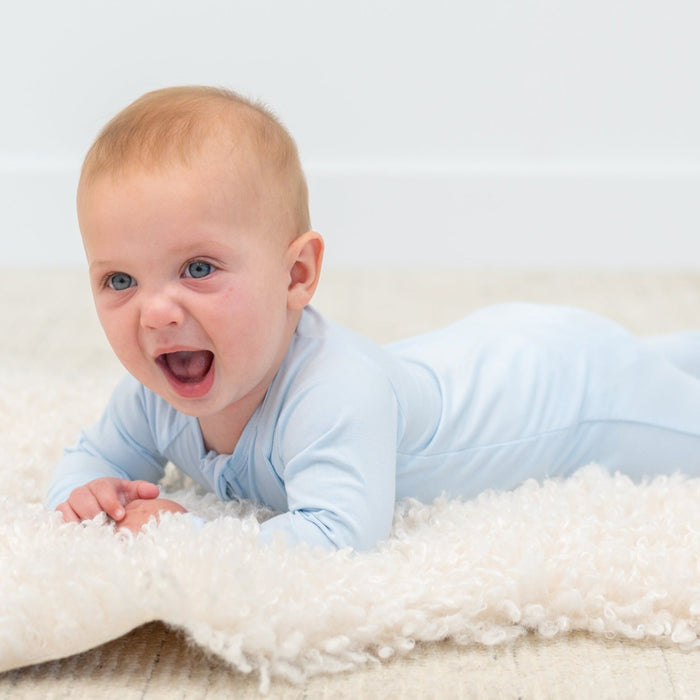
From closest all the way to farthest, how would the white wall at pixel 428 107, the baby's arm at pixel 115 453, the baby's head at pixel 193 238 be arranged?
the baby's head at pixel 193 238 → the baby's arm at pixel 115 453 → the white wall at pixel 428 107

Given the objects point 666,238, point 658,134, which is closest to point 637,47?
point 658,134

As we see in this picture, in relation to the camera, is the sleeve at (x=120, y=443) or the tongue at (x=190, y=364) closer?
the tongue at (x=190, y=364)

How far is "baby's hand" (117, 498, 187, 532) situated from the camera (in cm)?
94

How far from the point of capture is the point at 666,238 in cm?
254

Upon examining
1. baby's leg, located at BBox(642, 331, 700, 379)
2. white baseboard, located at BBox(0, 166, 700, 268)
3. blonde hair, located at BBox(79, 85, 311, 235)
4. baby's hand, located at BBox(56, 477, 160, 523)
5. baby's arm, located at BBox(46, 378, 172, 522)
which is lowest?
white baseboard, located at BBox(0, 166, 700, 268)

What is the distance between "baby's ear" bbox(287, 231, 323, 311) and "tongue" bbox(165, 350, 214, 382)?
96 mm

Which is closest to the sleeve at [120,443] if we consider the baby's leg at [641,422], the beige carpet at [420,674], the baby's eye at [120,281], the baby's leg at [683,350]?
the baby's eye at [120,281]

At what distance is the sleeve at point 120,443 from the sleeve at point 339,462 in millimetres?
207

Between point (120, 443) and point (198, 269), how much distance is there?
295 millimetres

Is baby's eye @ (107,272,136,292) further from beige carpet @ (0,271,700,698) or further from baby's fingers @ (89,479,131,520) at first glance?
beige carpet @ (0,271,700,698)

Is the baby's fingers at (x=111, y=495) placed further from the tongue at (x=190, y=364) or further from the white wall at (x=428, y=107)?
the white wall at (x=428, y=107)

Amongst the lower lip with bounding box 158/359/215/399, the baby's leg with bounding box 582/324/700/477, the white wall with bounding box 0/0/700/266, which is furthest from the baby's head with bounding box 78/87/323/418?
the white wall with bounding box 0/0/700/266

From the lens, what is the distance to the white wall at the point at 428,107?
7.98ft

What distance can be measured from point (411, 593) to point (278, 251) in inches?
13.0
